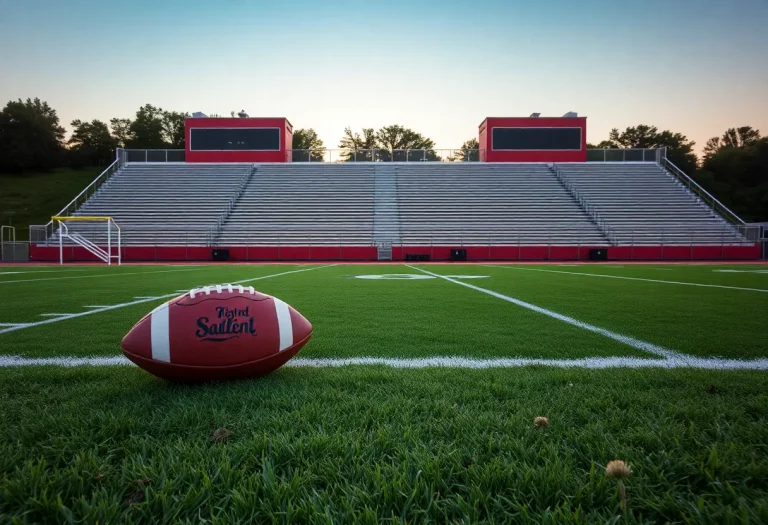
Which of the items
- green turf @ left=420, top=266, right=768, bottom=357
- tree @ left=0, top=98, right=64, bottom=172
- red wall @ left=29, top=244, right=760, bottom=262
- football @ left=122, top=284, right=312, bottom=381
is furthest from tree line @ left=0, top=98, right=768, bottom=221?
football @ left=122, top=284, right=312, bottom=381

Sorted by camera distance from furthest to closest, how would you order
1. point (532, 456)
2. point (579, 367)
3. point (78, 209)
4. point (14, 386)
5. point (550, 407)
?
point (78, 209)
point (579, 367)
point (14, 386)
point (550, 407)
point (532, 456)

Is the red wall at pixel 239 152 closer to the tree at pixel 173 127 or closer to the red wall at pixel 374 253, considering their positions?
the red wall at pixel 374 253

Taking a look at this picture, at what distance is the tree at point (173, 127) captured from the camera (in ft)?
180

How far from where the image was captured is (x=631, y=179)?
25.1m

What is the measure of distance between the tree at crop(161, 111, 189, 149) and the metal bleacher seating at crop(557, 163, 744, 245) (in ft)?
156

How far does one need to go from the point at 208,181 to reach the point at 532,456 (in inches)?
1054

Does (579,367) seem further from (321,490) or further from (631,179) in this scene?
(631,179)

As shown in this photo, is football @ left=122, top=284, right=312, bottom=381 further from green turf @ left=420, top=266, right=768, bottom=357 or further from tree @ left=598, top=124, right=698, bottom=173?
tree @ left=598, top=124, right=698, bottom=173

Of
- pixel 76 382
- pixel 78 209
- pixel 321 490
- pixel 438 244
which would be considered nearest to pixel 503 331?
pixel 321 490

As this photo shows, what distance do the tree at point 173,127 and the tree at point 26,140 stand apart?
11.5 meters

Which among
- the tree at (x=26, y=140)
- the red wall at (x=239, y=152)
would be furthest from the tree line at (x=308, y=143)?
the red wall at (x=239, y=152)

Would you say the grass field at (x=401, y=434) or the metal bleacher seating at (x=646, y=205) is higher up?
the metal bleacher seating at (x=646, y=205)

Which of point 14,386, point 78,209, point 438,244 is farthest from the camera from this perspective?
point 78,209

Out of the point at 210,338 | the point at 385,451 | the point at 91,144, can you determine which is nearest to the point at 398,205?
the point at 210,338
